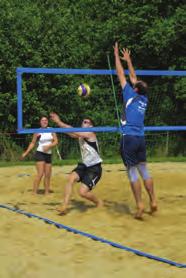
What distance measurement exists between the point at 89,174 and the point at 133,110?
1.24m

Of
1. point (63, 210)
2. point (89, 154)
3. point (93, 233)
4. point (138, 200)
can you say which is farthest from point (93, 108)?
point (93, 233)

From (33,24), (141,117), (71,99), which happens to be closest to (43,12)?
(33,24)

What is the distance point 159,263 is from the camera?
Answer: 582cm

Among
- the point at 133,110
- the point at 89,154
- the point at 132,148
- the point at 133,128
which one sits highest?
the point at 133,110

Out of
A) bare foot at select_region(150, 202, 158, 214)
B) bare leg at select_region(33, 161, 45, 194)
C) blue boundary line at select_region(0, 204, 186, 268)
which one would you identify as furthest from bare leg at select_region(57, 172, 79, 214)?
bare leg at select_region(33, 161, 45, 194)

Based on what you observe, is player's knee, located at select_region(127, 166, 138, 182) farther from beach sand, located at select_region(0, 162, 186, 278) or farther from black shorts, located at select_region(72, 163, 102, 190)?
black shorts, located at select_region(72, 163, 102, 190)

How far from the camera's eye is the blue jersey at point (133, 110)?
808cm

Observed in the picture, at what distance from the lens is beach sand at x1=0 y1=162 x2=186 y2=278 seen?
5.62m

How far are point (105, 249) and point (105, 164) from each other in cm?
993

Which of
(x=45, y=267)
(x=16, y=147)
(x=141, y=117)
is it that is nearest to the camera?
(x=45, y=267)

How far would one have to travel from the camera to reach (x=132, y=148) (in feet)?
26.5

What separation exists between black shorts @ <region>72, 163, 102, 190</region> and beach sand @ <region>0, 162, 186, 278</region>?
16.8 inches

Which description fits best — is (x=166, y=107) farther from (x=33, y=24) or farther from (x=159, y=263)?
(x=159, y=263)

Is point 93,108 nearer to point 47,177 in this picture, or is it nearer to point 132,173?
point 47,177
